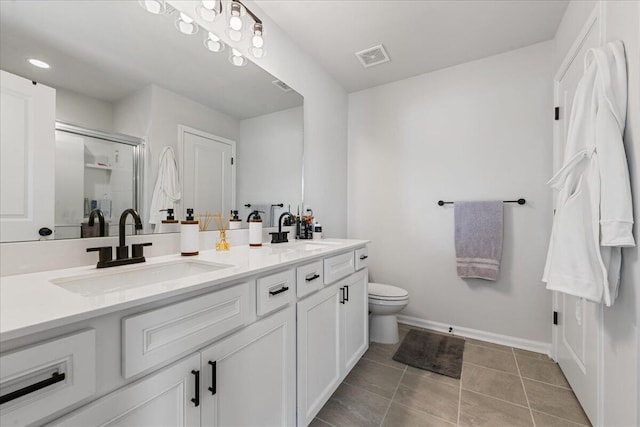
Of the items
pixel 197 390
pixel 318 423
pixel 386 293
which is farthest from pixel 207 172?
pixel 386 293

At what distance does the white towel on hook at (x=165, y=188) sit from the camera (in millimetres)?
1236

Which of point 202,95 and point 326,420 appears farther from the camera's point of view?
point 202,95

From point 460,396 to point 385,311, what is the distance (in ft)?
2.30

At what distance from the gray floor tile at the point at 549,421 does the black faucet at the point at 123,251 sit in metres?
2.07

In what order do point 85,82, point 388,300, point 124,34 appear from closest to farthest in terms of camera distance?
point 85,82 → point 124,34 → point 388,300

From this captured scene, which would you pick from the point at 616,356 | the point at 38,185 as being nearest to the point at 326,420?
the point at 616,356

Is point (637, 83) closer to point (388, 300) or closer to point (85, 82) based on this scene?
point (388, 300)

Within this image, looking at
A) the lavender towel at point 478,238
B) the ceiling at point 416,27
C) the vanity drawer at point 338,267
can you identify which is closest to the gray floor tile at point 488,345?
the lavender towel at point 478,238

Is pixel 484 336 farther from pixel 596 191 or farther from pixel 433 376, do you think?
pixel 596 191

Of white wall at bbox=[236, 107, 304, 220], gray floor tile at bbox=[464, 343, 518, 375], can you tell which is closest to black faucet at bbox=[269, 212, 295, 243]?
white wall at bbox=[236, 107, 304, 220]

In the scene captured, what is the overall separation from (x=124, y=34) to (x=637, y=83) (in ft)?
6.68

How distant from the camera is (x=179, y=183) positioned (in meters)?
1.34

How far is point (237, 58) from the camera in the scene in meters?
1.63

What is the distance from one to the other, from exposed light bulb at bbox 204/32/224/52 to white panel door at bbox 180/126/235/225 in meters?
0.48
